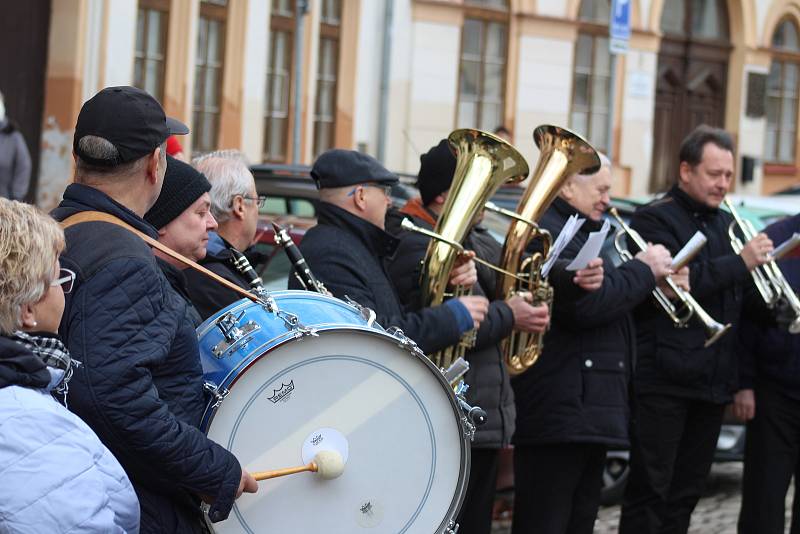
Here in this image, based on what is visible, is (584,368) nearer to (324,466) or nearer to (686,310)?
(686,310)

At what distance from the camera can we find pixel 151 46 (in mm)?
15000

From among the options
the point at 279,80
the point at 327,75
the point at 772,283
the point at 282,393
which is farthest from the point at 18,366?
the point at 327,75

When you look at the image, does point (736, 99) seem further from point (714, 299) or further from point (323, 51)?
point (714, 299)

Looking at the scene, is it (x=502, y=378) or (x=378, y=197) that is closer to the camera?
(x=378, y=197)

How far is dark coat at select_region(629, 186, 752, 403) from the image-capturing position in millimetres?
5574

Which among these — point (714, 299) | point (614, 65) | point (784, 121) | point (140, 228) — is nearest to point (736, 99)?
point (784, 121)

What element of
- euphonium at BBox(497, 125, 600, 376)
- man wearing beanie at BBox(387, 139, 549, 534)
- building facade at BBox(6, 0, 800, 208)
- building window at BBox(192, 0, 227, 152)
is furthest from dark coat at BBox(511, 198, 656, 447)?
building window at BBox(192, 0, 227, 152)

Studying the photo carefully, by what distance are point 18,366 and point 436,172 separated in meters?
2.57

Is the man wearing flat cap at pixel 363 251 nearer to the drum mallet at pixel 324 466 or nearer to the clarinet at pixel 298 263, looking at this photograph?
the clarinet at pixel 298 263

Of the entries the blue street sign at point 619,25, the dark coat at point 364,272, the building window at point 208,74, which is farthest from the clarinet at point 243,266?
the building window at point 208,74

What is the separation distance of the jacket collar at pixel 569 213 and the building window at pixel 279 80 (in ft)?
36.4

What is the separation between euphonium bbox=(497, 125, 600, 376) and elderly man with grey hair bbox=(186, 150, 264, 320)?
3.54ft

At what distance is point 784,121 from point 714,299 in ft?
59.4

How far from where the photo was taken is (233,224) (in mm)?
4277
